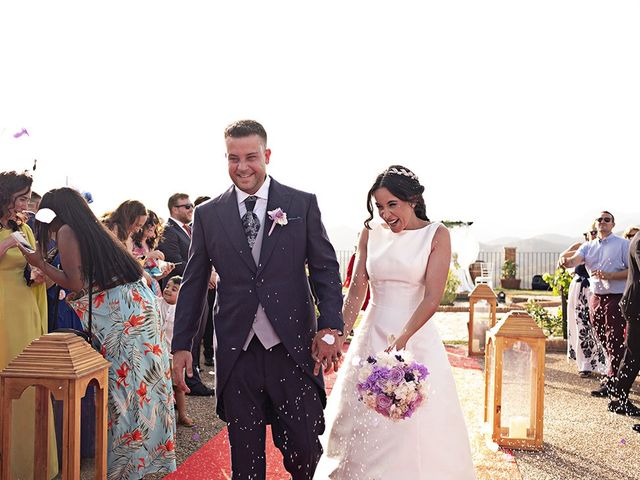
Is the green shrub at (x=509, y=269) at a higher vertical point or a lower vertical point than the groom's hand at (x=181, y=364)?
lower

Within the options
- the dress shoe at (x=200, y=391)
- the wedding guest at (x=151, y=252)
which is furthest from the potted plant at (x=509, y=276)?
the wedding guest at (x=151, y=252)

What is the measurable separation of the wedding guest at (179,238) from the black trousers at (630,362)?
4146 mm

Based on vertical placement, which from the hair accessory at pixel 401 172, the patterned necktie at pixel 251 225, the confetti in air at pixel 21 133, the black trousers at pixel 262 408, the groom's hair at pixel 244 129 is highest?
the confetti in air at pixel 21 133

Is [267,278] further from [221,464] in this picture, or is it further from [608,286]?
[608,286]

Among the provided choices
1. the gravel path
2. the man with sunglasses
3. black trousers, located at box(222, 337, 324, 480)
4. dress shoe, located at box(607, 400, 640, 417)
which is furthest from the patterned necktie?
the man with sunglasses

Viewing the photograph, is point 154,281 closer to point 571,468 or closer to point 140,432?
point 140,432

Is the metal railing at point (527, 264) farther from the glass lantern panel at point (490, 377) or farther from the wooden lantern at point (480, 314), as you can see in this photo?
the glass lantern panel at point (490, 377)

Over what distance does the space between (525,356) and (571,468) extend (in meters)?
0.95

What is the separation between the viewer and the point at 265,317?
3646mm

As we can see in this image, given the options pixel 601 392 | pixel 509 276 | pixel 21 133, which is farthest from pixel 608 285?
pixel 509 276

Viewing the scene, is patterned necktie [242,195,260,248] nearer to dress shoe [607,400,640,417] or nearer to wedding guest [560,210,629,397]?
dress shoe [607,400,640,417]

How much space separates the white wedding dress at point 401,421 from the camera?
4.66 metres

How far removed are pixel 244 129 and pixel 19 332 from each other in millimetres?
2631

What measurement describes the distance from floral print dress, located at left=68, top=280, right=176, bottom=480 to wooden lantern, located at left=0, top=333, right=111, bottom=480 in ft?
2.59
